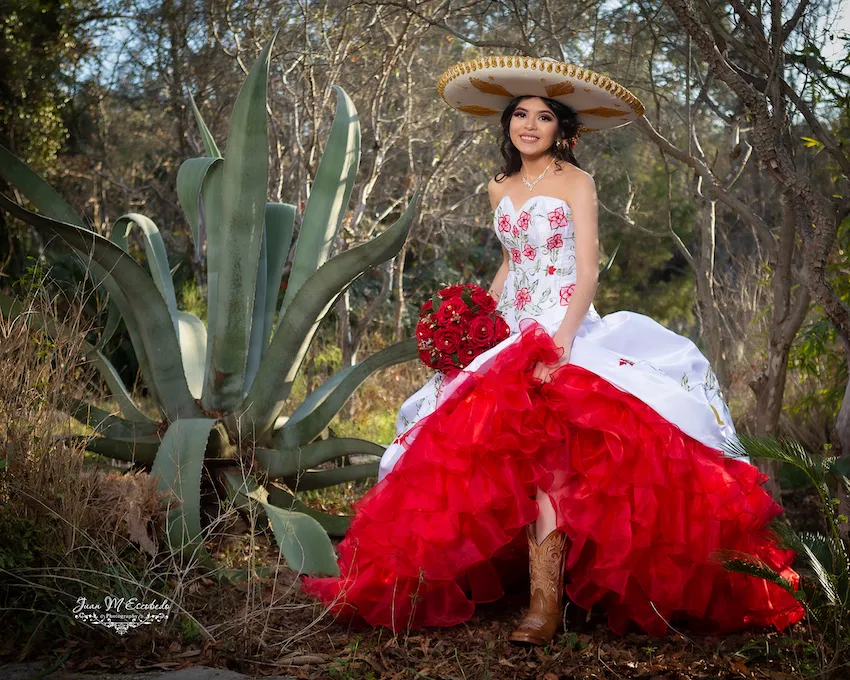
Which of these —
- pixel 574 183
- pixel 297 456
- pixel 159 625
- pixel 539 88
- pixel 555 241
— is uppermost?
pixel 539 88

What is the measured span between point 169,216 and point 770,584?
1022 cm

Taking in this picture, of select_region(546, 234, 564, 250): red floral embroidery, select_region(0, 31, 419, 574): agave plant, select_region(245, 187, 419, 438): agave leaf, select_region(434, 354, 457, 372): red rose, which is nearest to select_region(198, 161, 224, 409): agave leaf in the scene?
select_region(0, 31, 419, 574): agave plant

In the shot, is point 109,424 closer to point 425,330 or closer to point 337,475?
point 337,475

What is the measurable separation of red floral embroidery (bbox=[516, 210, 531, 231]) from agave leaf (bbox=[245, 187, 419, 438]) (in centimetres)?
43

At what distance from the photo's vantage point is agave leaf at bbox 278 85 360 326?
391 cm

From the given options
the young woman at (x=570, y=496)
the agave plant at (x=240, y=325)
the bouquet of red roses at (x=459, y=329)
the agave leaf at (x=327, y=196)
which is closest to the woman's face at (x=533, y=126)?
the young woman at (x=570, y=496)

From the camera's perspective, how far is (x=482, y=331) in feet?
9.78

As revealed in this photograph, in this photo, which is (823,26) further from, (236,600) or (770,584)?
(236,600)

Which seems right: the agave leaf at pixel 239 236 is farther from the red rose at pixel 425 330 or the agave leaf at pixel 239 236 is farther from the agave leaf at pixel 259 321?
the red rose at pixel 425 330

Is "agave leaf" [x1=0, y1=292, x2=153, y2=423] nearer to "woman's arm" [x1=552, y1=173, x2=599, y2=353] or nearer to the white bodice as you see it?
the white bodice

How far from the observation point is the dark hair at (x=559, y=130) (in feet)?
10.6

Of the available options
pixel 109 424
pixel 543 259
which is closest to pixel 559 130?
pixel 543 259

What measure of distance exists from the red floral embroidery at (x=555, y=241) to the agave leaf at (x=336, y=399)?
2.57 ft

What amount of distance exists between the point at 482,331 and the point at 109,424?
1.71 m
